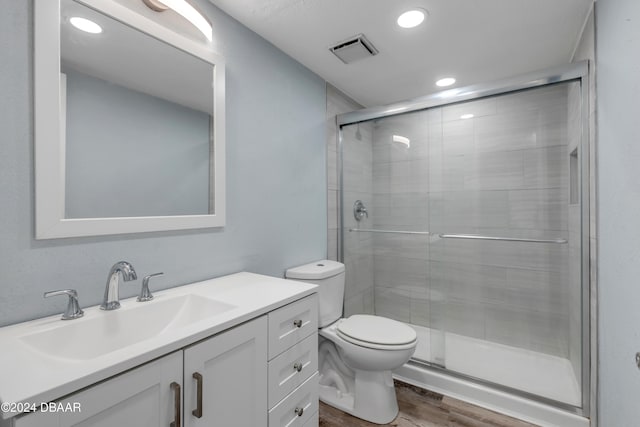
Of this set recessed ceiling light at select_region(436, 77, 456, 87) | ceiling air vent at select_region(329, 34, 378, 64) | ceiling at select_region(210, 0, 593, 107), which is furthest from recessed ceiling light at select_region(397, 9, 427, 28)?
recessed ceiling light at select_region(436, 77, 456, 87)

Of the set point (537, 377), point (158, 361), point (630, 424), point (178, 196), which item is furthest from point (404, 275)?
point (158, 361)

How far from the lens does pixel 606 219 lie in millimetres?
1271

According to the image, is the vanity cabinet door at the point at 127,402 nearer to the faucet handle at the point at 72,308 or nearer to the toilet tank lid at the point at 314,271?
the faucet handle at the point at 72,308

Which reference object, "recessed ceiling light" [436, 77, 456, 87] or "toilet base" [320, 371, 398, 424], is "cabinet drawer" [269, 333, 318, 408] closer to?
"toilet base" [320, 371, 398, 424]

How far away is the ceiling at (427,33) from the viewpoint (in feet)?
4.73

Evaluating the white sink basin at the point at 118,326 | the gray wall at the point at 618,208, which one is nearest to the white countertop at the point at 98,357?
the white sink basin at the point at 118,326

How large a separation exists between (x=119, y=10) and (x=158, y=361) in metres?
1.27

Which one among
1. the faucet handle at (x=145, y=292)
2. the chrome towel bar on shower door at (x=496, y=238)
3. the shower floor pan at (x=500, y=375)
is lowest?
the shower floor pan at (x=500, y=375)

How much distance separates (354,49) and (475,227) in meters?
1.61

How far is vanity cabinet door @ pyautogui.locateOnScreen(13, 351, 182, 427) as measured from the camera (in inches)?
23.2

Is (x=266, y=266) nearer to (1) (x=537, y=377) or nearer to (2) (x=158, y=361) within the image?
(2) (x=158, y=361)

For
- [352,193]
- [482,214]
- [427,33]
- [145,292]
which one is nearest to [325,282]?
[352,193]

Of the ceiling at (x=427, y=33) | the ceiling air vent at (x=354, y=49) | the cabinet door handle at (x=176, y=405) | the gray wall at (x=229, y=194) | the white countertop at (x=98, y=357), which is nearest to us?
Result: the white countertop at (x=98, y=357)

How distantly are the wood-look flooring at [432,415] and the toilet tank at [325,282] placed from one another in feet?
1.70
